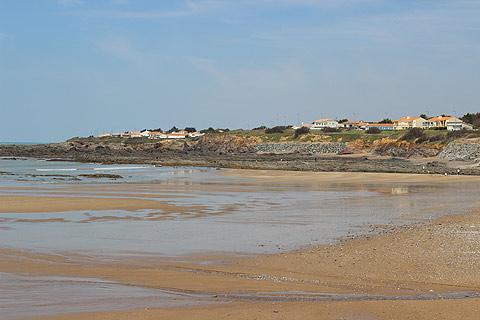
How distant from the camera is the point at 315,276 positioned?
400 inches

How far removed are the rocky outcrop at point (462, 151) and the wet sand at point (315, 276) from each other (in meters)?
45.2

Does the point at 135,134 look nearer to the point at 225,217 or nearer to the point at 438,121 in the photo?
the point at 438,121

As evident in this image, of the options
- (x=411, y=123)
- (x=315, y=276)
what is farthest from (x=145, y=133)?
(x=315, y=276)

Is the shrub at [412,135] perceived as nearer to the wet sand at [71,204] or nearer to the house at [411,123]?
the house at [411,123]

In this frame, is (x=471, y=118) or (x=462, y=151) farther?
(x=471, y=118)

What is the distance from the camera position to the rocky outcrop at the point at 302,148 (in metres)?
83.9

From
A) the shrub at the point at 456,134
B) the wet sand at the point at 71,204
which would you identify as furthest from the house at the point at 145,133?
the wet sand at the point at 71,204

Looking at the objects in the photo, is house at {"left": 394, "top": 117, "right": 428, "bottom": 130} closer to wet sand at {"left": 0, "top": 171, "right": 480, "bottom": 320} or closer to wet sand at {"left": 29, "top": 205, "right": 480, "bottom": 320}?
wet sand at {"left": 29, "top": 205, "right": 480, "bottom": 320}

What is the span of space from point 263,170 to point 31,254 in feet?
128

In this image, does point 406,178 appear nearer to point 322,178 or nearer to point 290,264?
point 322,178

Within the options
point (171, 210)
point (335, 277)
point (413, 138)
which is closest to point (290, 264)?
point (335, 277)

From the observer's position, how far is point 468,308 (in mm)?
7750

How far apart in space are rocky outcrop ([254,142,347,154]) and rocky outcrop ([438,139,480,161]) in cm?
2071

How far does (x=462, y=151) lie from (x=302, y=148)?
3182cm
